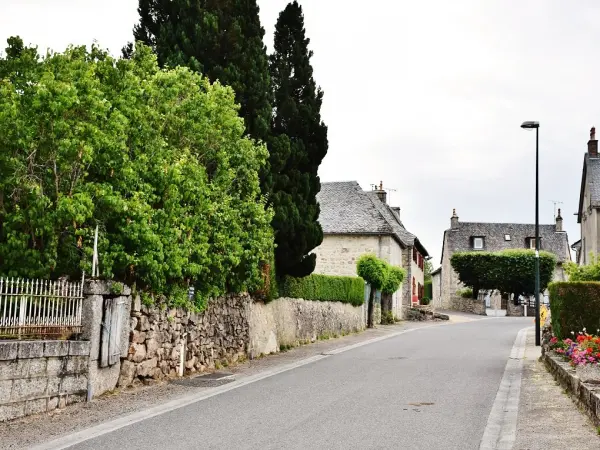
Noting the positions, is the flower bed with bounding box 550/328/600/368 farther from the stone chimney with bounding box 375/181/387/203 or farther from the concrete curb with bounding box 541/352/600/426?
the stone chimney with bounding box 375/181/387/203

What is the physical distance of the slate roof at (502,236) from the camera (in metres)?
73.0

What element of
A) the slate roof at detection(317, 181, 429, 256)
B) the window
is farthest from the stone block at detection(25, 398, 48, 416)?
the window

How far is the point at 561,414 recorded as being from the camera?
398 inches

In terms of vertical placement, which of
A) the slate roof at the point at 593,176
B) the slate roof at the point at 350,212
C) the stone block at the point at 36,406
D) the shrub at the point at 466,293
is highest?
the slate roof at the point at 593,176

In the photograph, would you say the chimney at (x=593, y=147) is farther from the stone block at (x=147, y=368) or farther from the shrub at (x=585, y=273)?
the stone block at (x=147, y=368)

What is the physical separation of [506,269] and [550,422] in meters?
53.2

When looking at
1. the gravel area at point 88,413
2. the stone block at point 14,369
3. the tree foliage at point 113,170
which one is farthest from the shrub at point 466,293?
the stone block at point 14,369

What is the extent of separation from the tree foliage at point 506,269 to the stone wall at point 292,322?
3140cm

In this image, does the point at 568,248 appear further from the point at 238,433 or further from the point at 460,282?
the point at 238,433

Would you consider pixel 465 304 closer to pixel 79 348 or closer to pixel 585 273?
pixel 585 273

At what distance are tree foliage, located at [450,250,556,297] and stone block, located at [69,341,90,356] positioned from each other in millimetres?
53362

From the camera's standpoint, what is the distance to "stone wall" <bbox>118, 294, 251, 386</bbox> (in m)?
13.4

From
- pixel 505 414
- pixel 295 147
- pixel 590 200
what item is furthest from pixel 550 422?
pixel 590 200

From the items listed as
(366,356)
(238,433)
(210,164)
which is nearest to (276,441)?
(238,433)
